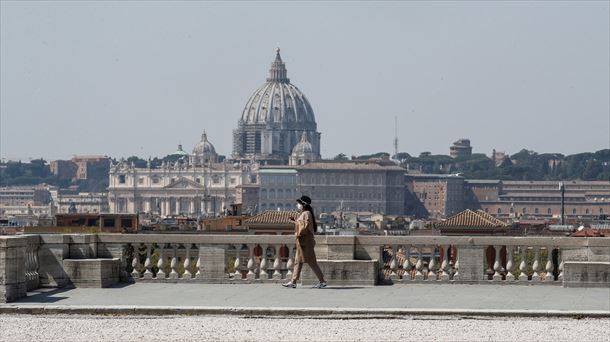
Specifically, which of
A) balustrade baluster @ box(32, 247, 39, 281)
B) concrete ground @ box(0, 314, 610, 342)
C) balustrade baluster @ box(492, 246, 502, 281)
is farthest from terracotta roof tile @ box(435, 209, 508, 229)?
concrete ground @ box(0, 314, 610, 342)

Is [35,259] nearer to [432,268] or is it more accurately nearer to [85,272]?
[85,272]

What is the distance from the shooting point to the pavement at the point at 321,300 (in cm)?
1528

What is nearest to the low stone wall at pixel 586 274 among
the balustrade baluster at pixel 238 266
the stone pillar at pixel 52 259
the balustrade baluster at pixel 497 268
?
the balustrade baluster at pixel 497 268

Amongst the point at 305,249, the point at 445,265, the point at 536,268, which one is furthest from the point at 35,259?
the point at 536,268

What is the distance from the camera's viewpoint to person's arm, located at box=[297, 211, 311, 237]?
17.5 meters

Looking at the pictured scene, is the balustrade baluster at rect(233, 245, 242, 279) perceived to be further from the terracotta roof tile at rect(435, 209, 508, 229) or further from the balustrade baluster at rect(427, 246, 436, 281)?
the terracotta roof tile at rect(435, 209, 508, 229)

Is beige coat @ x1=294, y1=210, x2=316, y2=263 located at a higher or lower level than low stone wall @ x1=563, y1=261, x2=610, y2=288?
higher

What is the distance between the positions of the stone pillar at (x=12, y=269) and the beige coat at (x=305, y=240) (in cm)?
266

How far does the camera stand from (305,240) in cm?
1748

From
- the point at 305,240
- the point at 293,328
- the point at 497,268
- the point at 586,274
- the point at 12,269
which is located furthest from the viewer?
the point at 497,268

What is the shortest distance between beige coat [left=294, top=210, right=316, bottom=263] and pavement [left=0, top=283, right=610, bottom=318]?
0.32m

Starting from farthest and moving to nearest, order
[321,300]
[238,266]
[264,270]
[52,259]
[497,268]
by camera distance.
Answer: [238,266], [264,270], [497,268], [52,259], [321,300]

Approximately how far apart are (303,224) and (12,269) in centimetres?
291

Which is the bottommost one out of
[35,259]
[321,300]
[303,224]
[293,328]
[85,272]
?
[293,328]
